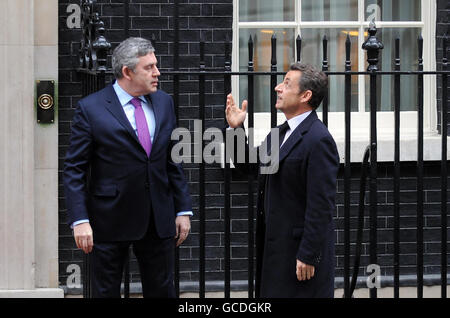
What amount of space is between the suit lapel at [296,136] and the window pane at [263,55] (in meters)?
2.91

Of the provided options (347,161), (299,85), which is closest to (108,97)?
(299,85)

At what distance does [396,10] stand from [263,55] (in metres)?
1.14

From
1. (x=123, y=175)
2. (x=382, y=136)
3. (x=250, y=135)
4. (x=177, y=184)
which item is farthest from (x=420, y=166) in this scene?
(x=123, y=175)

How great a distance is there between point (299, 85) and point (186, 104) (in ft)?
8.89

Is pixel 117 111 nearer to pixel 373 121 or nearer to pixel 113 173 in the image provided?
pixel 113 173

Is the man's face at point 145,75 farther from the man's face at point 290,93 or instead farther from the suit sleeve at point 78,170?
the man's face at point 290,93

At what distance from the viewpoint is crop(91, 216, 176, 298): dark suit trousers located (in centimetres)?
644

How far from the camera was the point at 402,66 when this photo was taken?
9508 mm

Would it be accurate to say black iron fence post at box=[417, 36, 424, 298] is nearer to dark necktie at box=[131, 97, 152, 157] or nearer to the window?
the window

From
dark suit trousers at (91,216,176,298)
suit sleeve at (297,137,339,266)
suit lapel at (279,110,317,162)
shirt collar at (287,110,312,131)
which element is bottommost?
dark suit trousers at (91,216,176,298)

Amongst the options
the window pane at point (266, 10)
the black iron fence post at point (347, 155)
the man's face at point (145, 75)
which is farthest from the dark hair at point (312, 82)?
the window pane at point (266, 10)

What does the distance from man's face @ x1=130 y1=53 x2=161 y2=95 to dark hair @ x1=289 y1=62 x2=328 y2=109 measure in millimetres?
767

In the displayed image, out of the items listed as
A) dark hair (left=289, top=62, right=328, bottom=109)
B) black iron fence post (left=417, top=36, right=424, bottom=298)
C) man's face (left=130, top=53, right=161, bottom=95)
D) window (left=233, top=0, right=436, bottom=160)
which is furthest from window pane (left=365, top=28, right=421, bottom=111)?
man's face (left=130, top=53, right=161, bottom=95)

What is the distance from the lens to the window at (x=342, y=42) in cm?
922
